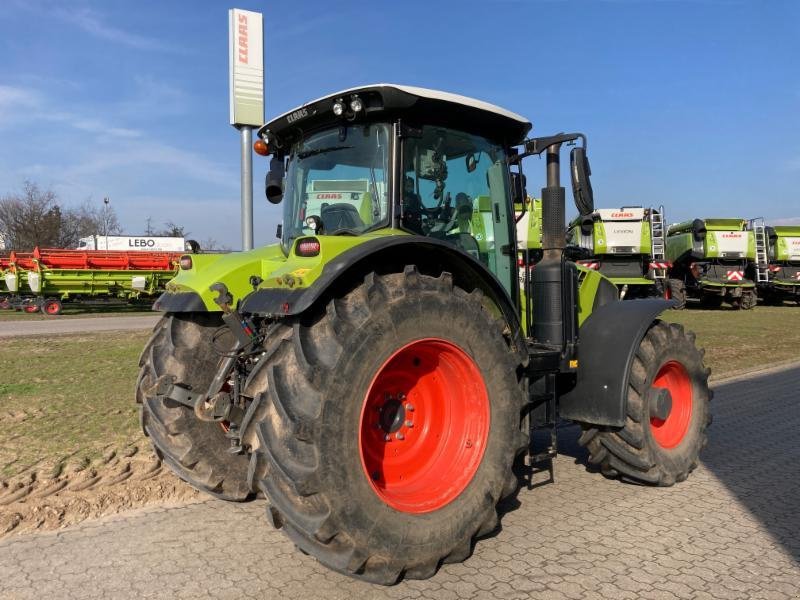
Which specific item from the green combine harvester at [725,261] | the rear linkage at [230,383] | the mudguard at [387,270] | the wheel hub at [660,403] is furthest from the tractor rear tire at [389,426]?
the green combine harvester at [725,261]

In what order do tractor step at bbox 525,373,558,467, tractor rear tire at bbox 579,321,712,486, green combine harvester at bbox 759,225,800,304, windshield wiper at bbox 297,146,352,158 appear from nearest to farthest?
windshield wiper at bbox 297,146,352,158
tractor step at bbox 525,373,558,467
tractor rear tire at bbox 579,321,712,486
green combine harvester at bbox 759,225,800,304

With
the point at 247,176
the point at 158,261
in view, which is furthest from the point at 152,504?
the point at 158,261

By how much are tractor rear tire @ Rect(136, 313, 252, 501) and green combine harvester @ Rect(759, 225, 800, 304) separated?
85.8ft

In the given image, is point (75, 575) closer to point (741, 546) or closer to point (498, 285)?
point (498, 285)

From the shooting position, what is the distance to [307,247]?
10.0ft

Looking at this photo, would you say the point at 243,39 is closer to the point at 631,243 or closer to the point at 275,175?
the point at 275,175

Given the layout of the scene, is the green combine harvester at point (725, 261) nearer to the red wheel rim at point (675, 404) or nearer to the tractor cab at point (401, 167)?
the red wheel rim at point (675, 404)

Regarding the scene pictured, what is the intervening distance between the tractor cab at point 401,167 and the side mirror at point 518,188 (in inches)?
2.3

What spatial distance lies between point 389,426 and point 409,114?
1.76 m

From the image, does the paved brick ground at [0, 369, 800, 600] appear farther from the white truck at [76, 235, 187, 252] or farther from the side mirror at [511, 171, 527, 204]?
the white truck at [76, 235, 187, 252]

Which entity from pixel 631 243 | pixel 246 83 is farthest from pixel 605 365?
pixel 631 243

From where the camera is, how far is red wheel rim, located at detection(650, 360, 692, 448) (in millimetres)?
4688

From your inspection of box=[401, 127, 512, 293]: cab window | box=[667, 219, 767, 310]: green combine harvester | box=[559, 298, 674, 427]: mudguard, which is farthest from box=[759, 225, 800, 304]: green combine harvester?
box=[401, 127, 512, 293]: cab window

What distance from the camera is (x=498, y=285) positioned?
11.6 feet
